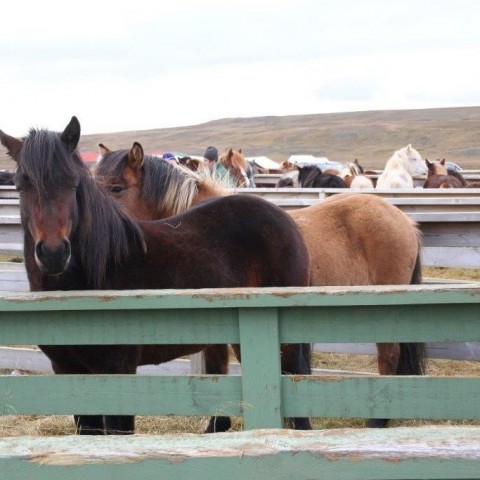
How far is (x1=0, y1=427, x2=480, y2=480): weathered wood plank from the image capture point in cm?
166

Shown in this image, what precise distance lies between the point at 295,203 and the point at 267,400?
585 centimetres

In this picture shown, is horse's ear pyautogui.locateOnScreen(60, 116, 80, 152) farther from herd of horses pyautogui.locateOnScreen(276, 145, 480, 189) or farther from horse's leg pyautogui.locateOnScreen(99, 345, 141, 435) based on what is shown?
herd of horses pyautogui.locateOnScreen(276, 145, 480, 189)

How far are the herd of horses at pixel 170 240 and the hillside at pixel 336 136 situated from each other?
70301 millimetres

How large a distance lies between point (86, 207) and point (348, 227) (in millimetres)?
2883

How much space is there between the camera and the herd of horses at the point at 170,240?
3.72 meters

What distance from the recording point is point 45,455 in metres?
1.70

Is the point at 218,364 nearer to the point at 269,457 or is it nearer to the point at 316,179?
the point at 269,457

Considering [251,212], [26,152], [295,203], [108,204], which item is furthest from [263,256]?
[295,203]

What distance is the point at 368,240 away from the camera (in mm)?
6285

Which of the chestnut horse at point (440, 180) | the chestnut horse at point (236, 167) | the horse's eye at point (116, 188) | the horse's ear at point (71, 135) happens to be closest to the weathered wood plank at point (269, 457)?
the horse's ear at point (71, 135)

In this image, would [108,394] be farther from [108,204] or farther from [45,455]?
[108,204]

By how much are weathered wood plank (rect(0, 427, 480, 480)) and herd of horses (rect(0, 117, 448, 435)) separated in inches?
74.2

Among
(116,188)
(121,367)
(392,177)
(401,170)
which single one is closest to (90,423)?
(121,367)

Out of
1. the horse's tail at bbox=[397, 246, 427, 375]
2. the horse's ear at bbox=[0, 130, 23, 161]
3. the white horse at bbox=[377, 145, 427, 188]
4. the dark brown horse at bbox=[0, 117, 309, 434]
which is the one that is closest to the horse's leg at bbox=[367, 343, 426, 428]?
the horse's tail at bbox=[397, 246, 427, 375]
